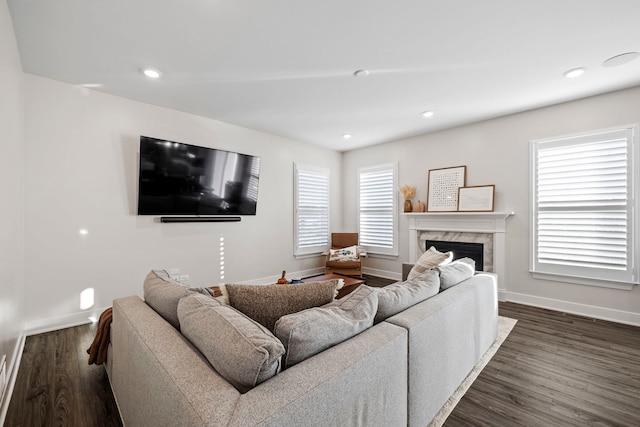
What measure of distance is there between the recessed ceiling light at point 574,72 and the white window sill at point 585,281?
2.29 m

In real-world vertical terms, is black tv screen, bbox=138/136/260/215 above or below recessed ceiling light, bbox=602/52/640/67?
below

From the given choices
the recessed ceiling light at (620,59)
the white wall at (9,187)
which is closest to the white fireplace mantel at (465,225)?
the recessed ceiling light at (620,59)

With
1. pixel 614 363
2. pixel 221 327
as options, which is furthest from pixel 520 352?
pixel 221 327

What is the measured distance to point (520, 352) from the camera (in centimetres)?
252

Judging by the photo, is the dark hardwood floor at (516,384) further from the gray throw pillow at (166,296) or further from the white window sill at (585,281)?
the gray throw pillow at (166,296)

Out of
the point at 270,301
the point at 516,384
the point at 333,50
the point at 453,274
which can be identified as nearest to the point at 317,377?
the point at 270,301

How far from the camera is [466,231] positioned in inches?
172

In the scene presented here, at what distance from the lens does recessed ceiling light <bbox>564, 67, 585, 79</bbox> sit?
110 inches

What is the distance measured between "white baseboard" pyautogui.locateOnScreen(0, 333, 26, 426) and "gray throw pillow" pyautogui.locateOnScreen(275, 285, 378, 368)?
1.95 m

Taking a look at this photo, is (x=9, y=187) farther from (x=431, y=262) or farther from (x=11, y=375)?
(x=431, y=262)

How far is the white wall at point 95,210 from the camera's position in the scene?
2.92 meters

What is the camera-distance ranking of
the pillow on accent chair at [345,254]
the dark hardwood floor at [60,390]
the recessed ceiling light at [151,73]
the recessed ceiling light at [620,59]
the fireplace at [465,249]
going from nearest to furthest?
the dark hardwood floor at [60,390], the recessed ceiling light at [620,59], the recessed ceiling light at [151,73], the fireplace at [465,249], the pillow on accent chair at [345,254]

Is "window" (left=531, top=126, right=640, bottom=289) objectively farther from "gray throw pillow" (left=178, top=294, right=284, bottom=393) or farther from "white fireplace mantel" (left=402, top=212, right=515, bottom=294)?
"gray throw pillow" (left=178, top=294, right=284, bottom=393)

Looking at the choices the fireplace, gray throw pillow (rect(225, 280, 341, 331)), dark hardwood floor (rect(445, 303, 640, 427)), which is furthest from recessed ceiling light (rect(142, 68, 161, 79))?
the fireplace
